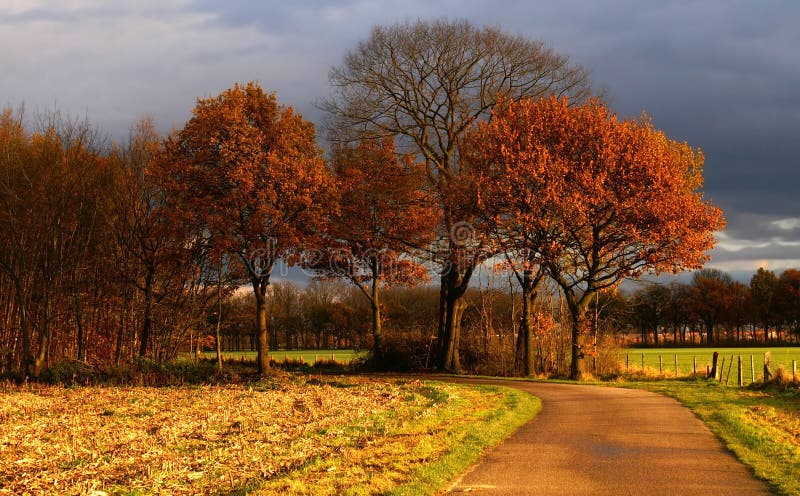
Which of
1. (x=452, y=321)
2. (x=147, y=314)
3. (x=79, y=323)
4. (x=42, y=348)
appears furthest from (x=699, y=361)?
(x=42, y=348)

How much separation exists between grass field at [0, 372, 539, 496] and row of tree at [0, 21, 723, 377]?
9134 mm

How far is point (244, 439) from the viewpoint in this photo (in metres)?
13.1

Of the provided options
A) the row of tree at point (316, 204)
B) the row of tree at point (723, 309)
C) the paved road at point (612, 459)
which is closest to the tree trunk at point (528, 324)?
the row of tree at point (316, 204)

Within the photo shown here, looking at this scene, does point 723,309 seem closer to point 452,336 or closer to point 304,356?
point 304,356

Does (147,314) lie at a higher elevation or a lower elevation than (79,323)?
higher

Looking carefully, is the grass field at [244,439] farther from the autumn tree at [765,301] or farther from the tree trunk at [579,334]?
the autumn tree at [765,301]

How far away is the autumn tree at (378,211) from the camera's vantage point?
38.2 m

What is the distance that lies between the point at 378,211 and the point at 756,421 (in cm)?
2543

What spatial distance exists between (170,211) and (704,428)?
24.0m

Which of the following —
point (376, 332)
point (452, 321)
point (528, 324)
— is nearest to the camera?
point (528, 324)

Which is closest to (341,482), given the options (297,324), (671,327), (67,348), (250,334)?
(67,348)

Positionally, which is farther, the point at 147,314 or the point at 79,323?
the point at 147,314

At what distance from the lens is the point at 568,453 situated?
12.2m

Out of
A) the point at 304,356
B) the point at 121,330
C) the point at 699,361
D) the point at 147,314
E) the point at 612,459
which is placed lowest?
the point at 699,361
